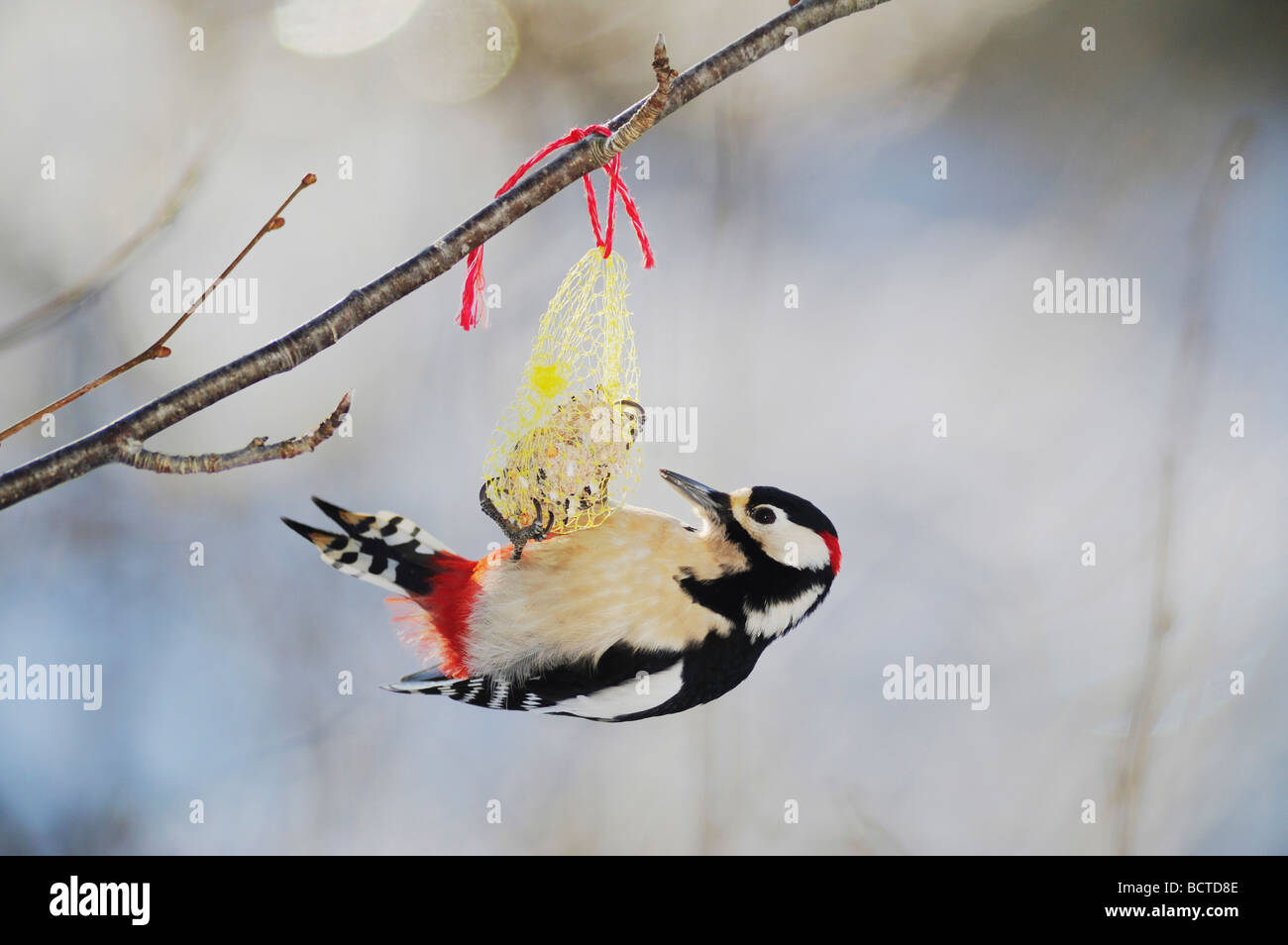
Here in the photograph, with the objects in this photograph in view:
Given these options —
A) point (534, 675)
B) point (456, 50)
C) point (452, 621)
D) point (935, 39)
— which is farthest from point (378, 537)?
point (935, 39)

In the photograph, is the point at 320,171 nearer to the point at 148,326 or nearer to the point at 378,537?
the point at 148,326

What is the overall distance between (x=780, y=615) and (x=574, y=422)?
58cm

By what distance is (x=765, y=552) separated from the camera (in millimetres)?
1733

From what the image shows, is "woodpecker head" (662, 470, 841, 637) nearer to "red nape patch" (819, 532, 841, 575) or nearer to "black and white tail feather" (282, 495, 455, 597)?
"red nape patch" (819, 532, 841, 575)

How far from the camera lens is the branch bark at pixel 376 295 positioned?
1.12 meters

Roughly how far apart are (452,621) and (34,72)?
263 centimetres

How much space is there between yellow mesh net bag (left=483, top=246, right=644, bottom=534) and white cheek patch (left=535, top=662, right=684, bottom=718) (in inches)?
12.7

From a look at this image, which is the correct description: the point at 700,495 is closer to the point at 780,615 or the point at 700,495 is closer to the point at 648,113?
the point at 780,615

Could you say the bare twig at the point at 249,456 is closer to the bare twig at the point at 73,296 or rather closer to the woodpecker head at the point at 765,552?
the woodpecker head at the point at 765,552

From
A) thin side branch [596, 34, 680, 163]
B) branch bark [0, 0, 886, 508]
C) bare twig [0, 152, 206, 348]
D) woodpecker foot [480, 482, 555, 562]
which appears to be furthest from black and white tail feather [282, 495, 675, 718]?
bare twig [0, 152, 206, 348]

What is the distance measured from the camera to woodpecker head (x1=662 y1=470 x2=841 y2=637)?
1.69m

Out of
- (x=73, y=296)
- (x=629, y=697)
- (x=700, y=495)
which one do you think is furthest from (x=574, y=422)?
(x=73, y=296)

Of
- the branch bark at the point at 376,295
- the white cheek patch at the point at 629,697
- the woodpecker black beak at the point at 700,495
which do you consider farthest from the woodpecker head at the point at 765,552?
the branch bark at the point at 376,295

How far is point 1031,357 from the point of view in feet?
9.45
